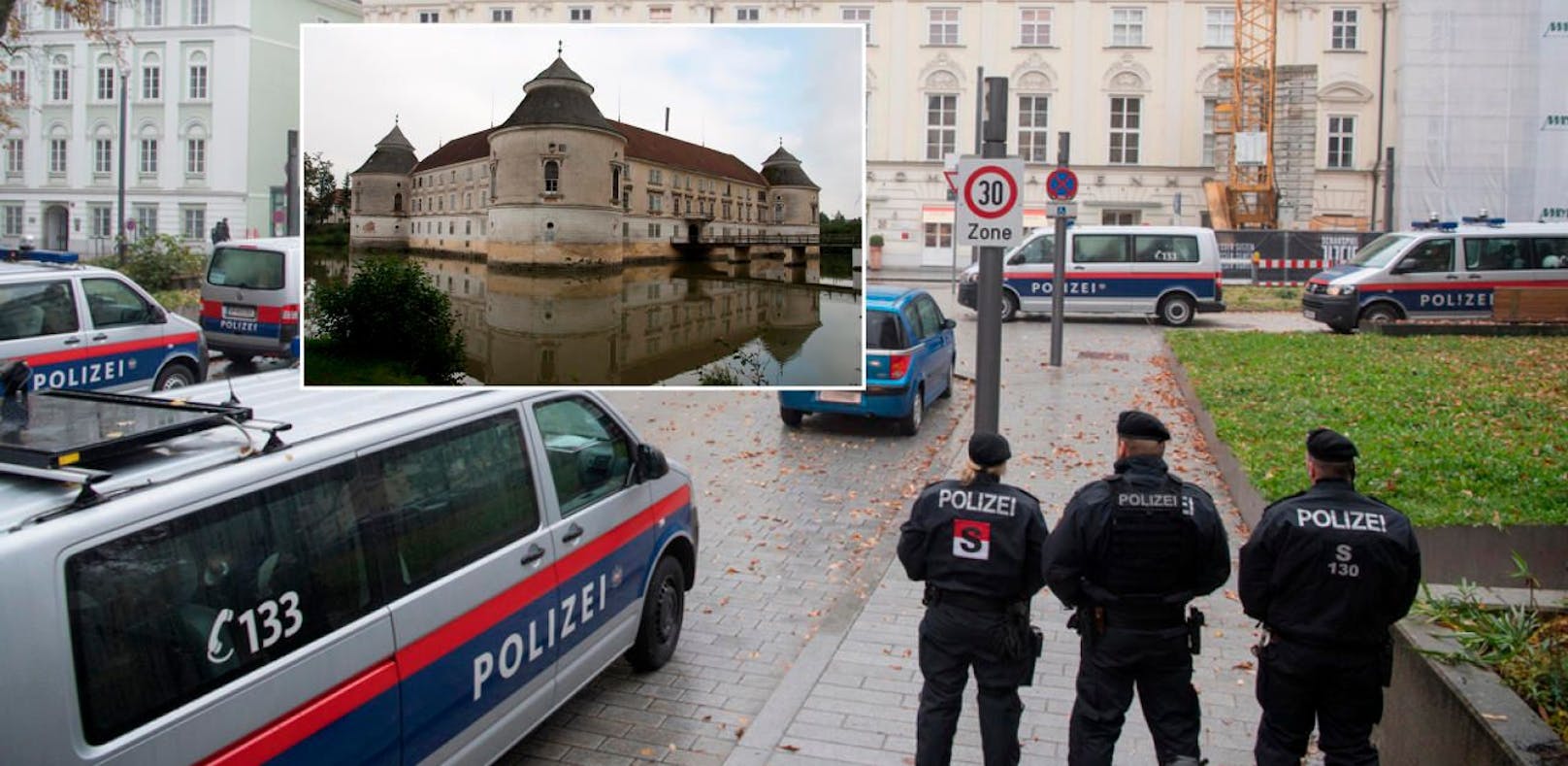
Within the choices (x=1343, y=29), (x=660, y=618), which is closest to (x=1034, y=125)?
(x=1343, y=29)

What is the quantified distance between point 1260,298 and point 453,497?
2894 cm

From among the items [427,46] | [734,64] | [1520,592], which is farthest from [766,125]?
[1520,592]

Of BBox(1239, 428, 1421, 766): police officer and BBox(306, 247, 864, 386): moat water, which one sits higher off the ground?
BBox(306, 247, 864, 386): moat water

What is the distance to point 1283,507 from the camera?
16.4ft

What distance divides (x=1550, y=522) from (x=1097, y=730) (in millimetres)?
3779

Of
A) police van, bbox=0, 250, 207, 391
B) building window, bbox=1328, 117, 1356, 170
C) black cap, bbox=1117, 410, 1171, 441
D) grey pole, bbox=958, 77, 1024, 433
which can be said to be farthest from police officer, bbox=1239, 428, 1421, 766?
building window, bbox=1328, 117, 1356, 170

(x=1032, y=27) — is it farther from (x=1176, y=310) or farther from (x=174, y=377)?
(x=174, y=377)

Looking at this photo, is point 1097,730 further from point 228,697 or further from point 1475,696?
point 228,697

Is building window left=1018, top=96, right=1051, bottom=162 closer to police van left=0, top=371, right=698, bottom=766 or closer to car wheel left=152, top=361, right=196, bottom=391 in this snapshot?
car wheel left=152, top=361, right=196, bottom=391

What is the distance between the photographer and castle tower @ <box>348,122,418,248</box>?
12.7 ft

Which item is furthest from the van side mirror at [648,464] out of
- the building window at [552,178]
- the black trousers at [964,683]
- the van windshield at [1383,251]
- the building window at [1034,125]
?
the building window at [1034,125]

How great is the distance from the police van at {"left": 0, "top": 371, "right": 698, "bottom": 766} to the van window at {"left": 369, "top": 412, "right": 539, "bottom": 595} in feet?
0.04

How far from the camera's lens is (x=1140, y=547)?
5016mm

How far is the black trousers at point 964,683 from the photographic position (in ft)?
17.0
